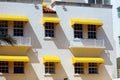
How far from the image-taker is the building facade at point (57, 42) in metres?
44.9

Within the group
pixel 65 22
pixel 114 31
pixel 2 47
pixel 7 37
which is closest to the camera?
pixel 7 37

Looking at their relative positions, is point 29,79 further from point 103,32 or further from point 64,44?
point 103,32

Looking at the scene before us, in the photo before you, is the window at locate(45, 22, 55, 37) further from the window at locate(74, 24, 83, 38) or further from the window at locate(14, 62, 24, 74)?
the window at locate(14, 62, 24, 74)

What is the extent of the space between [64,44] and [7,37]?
402 inches

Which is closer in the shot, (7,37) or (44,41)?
(7,37)

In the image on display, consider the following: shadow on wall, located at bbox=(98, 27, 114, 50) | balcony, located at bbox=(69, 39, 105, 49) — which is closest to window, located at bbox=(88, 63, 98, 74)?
balcony, located at bbox=(69, 39, 105, 49)

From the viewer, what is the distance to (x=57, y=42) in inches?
1836

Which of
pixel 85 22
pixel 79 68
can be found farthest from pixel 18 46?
pixel 85 22

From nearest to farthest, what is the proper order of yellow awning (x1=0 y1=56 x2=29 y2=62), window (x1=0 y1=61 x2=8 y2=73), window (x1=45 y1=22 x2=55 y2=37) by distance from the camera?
yellow awning (x1=0 y1=56 x2=29 y2=62) < window (x1=0 y1=61 x2=8 y2=73) < window (x1=45 y1=22 x2=55 y2=37)

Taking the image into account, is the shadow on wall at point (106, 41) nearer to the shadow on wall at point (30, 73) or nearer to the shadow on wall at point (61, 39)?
the shadow on wall at point (61, 39)

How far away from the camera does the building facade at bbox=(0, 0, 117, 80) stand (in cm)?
4488

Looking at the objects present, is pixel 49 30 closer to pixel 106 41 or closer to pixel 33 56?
pixel 33 56

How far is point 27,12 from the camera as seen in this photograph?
151ft

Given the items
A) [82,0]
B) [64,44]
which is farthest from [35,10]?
[82,0]
